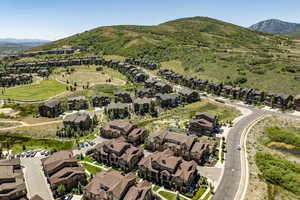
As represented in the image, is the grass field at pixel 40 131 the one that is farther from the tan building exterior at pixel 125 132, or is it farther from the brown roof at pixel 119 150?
the brown roof at pixel 119 150

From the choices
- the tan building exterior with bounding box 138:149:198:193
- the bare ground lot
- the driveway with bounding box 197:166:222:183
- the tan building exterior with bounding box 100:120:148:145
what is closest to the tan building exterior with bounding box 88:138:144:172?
the tan building exterior with bounding box 138:149:198:193

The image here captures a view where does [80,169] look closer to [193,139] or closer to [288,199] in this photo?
[193,139]

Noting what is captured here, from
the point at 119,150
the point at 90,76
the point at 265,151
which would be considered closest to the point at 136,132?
the point at 119,150

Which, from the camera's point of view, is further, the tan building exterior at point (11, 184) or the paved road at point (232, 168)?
the paved road at point (232, 168)

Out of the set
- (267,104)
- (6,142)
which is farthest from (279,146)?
(6,142)

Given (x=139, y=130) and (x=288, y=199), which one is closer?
(x=288, y=199)

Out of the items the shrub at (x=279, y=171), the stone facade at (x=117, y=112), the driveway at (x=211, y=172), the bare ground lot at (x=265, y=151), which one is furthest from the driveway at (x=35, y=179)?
the shrub at (x=279, y=171)

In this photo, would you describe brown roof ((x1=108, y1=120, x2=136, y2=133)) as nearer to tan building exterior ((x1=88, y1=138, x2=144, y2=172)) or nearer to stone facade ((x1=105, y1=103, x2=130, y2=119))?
tan building exterior ((x1=88, y1=138, x2=144, y2=172))
